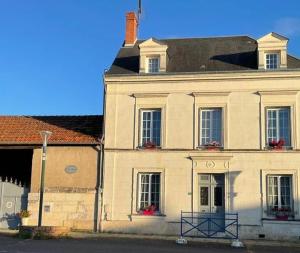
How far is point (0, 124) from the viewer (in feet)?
78.7

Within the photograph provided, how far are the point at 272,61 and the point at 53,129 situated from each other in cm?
1020

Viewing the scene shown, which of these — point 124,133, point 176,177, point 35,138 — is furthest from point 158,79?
point 35,138

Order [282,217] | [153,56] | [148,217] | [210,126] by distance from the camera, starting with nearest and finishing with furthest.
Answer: [282,217] → [148,217] → [210,126] → [153,56]

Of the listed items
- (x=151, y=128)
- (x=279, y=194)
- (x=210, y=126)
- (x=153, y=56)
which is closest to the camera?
(x=279, y=194)

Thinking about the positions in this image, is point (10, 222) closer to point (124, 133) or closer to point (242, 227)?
point (124, 133)

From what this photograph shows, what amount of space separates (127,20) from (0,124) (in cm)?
798

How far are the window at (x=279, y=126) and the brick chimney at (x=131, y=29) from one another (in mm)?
7704

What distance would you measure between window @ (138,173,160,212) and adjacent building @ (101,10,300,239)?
0.14ft

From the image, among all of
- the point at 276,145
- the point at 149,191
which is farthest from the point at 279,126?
the point at 149,191

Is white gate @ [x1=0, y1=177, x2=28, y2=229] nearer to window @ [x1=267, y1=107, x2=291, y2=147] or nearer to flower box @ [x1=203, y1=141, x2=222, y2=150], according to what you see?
flower box @ [x1=203, y1=141, x2=222, y2=150]

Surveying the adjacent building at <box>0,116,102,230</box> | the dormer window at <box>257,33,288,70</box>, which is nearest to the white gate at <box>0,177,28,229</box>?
the adjacent building at <box>0,116,102,230</box>

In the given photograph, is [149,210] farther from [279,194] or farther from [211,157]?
[279,194]

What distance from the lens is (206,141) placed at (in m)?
21.4

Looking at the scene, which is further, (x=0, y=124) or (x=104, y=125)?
(x=0, y=124)
